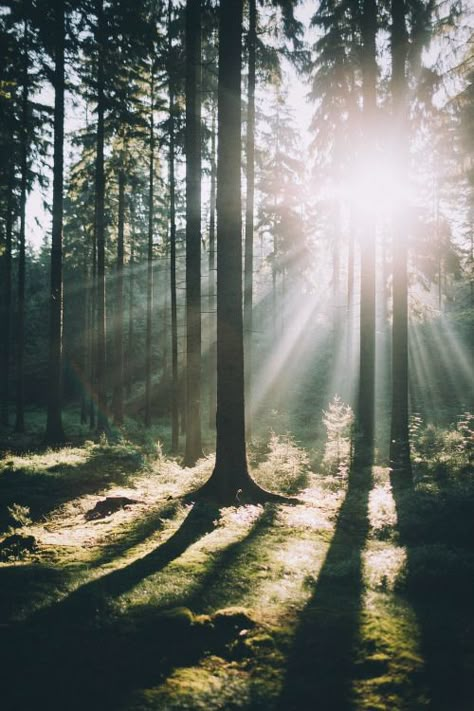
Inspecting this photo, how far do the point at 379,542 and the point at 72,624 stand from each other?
4303 mm

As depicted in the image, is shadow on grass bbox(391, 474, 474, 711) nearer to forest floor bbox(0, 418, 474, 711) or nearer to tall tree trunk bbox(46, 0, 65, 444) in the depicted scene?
forest floor bbox(0, 418, 474, 711)

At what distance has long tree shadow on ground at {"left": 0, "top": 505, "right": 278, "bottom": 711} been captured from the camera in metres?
2.79

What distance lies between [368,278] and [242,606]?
11203 mm

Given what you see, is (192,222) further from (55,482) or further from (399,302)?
(55,482)

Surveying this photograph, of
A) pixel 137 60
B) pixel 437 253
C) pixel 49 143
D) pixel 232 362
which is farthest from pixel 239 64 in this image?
pixel 49 143

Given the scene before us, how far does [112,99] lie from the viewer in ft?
51.8

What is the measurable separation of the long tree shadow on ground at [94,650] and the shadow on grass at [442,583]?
1.63m

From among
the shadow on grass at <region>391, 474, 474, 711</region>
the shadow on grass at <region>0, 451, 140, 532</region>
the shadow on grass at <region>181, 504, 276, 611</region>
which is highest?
the shadow on grass at <region>391, 474, 474, 711</region>

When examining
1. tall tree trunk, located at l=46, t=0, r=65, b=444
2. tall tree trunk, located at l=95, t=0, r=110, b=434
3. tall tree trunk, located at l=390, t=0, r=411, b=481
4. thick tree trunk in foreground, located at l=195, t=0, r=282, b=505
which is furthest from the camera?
tall tree trunk, located at l=95, t=0, r=110, b=434

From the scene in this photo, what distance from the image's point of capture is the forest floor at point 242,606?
2.90 metres

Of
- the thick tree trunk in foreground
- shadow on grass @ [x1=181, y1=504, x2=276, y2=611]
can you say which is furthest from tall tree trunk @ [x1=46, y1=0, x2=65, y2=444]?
shadow on grass @ [x1=181, y1=504, x2=276, y2=611]

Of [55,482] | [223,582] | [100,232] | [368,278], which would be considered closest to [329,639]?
[223,582]

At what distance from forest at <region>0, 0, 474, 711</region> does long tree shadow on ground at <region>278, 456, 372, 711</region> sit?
2 centimetres

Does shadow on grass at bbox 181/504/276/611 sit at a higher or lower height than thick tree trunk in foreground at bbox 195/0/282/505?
lower
